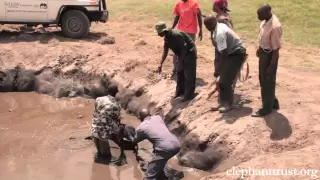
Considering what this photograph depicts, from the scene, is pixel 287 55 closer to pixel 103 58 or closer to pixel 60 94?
pixel 103 58

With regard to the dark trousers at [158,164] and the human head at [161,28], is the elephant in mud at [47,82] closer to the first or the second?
the human head at [161,28]

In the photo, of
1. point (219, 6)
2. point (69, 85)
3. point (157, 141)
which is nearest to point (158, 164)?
point (157, 141)

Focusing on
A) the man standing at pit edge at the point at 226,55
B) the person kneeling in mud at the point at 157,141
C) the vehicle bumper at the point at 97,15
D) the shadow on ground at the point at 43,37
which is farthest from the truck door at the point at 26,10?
the person kneeling in mud at the point at 157,141

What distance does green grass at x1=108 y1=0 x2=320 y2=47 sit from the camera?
13836 millimetres

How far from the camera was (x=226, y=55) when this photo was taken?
290 inches

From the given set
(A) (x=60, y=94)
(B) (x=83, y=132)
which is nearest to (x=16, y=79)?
(A) (x=60, y=94)

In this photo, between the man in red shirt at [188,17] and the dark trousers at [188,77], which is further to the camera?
the man in red shirt at [188,17]

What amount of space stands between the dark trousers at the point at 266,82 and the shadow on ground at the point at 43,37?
625 centimetres

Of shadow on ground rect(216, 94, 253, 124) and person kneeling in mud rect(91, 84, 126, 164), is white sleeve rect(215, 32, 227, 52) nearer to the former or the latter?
shadow on ground rect(216, 94, 253, 124)

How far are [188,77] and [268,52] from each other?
191cm

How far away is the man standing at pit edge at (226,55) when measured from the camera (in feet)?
23.8

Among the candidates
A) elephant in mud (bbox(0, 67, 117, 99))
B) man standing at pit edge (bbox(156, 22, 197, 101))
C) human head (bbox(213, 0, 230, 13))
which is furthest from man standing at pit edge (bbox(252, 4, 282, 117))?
elephant in mud (bbox(0, 67, 117, 99))

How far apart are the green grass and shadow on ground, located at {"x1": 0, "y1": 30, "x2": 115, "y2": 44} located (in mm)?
3167

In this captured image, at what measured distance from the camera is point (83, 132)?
8.99m
